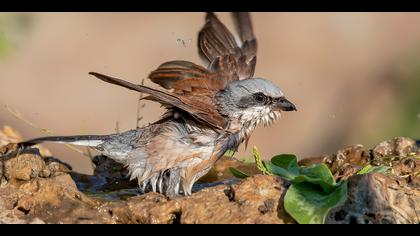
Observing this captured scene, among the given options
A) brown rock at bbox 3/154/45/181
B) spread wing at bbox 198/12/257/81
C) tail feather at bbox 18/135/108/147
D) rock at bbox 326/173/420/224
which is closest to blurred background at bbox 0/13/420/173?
spread wing at bbox 198/12/257/81

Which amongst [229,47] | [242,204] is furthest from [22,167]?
[229,47]

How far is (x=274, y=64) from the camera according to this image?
11969mm

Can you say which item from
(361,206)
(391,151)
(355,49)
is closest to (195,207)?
(361,206)

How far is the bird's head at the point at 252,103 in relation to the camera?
6383 mm

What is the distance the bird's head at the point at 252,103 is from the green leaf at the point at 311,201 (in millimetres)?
1409

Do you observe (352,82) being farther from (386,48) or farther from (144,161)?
(144,161)

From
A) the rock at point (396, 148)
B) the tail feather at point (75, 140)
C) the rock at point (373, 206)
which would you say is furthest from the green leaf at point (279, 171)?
the tail feather at point (75, 140)

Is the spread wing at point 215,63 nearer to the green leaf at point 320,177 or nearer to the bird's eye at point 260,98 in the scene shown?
the bird's eye at point 260,98

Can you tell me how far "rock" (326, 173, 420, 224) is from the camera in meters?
4.87

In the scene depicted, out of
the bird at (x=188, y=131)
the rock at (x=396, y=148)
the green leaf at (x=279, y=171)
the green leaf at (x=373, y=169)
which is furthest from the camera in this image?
the rock at (x=396, y=148)

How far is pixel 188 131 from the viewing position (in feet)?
21.0

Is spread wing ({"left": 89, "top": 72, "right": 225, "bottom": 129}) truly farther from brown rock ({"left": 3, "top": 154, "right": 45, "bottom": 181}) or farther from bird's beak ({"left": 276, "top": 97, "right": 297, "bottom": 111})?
brown rock ({"left": 3, "top": 154, "right": 45, "bottom": 181})

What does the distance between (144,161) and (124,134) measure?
39 centimetres

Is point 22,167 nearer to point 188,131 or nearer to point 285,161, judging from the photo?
point 188,131
